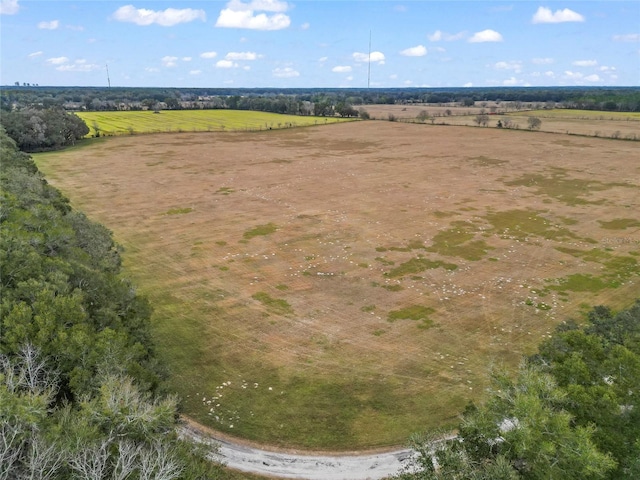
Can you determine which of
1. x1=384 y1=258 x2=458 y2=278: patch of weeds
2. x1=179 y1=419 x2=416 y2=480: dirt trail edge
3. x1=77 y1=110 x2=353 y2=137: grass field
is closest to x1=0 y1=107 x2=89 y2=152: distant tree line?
x1=77 y1=110 x2=353 y2=137: grass field

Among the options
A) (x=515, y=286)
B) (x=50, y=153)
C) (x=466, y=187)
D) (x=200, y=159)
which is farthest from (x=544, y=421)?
(x=50, y=153)

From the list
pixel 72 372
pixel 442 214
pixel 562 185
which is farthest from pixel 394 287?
pixel 562 185

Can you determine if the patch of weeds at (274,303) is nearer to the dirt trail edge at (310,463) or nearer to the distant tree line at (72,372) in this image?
the distant tree line at (72,372)

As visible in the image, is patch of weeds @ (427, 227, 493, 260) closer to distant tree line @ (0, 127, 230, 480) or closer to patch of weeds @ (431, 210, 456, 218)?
patch of weeds @ (431, 210, 456, 218)

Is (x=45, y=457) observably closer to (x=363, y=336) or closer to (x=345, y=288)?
(x=363, y=336)

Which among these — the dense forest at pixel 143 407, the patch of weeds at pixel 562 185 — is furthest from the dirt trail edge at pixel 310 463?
the patch of weeds at pixel 562 185

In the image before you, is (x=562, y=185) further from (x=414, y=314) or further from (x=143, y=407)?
(x=143, y=407)

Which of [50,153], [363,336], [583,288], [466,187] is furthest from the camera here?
[50,153]
